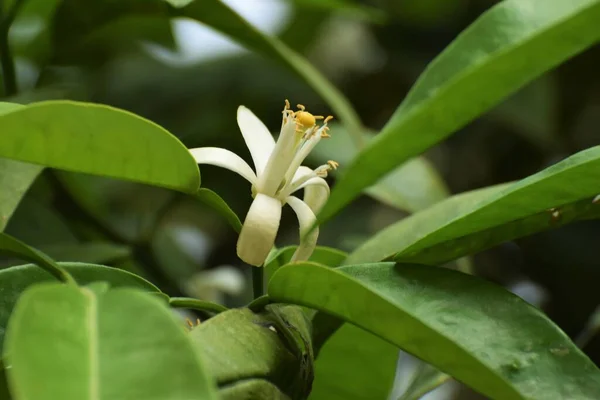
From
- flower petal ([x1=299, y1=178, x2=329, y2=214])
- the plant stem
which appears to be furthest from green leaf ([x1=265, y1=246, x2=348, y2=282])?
the plant stem

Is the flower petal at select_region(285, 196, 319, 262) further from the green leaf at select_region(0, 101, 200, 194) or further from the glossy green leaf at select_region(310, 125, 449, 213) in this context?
the glossy green leaf at select_region(310, 125, 449, 213)

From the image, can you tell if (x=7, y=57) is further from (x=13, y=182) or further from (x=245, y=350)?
(x=245, y=350)

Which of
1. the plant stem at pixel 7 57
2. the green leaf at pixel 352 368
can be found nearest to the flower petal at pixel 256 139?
the green leaf at pixel 352 368

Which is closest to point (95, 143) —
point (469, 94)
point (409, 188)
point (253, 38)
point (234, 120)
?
point (469, 94)

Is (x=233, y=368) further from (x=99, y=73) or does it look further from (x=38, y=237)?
(x=99, y=73)

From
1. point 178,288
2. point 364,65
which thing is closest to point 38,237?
point 178,288

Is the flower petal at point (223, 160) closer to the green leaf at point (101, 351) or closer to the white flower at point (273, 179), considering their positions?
the white flower at point (273, 179)
